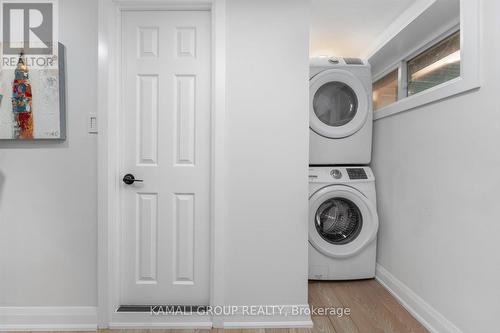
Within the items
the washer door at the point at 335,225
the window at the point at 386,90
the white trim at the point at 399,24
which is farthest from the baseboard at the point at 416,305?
the white trim at the point at 399,24

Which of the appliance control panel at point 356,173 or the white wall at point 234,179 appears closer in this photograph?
the white wall at point 234,179

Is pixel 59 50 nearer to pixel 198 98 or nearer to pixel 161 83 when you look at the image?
pixel 161 83

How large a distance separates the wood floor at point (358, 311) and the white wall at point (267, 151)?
22cm

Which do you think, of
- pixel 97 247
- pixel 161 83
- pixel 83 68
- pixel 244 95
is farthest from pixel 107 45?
pixel 97 247

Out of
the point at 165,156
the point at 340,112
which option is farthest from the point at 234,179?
the point at 340,112

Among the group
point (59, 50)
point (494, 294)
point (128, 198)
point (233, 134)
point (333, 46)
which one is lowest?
point (494, 294)

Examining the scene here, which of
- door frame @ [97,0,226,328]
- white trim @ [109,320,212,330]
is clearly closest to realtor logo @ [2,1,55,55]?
door frame @ [97,0,226,328]

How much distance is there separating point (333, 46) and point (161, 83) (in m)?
2.05

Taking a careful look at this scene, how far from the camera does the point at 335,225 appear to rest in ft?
8.50

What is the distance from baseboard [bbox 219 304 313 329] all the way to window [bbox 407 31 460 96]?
6.18 ft

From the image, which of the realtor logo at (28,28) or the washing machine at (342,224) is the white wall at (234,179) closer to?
the realtor logo at (28,28)

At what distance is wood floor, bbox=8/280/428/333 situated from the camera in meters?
1.84

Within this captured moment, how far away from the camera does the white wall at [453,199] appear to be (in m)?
1.39

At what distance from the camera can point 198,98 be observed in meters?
1.92
